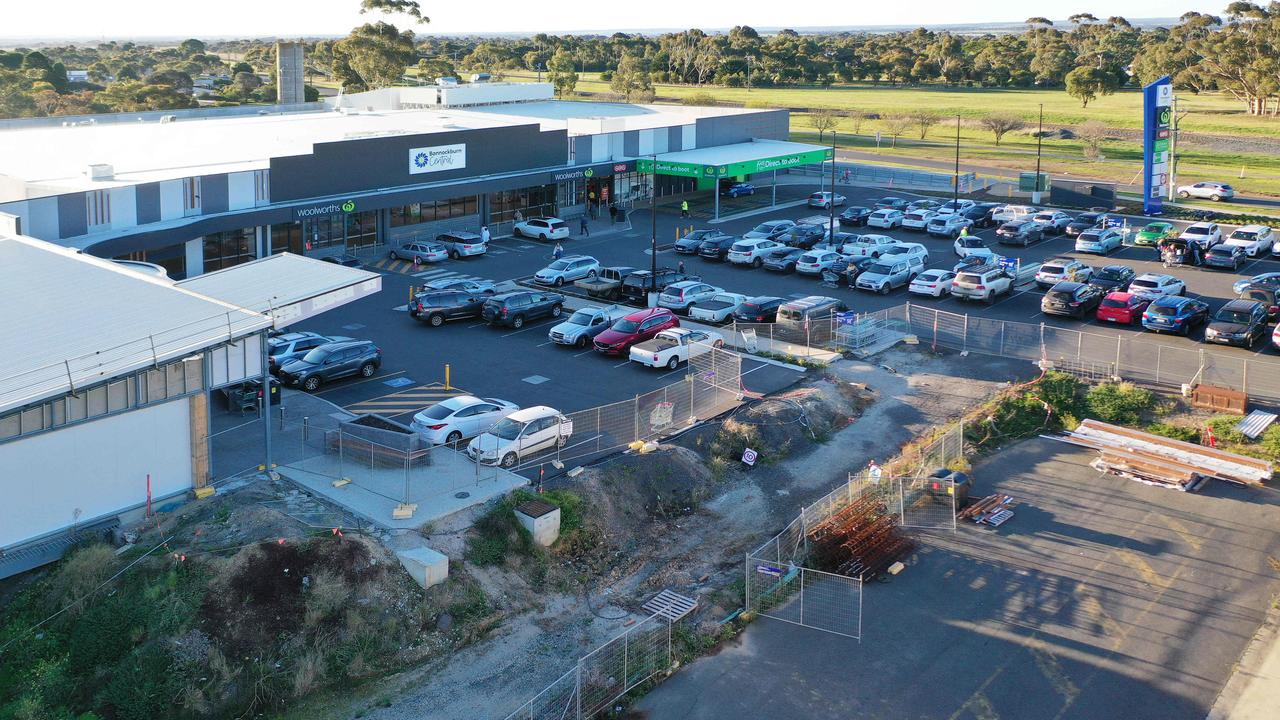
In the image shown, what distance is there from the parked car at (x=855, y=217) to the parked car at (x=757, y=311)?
21372 mm

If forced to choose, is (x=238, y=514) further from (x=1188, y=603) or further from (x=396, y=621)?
(x=1188, y=603)

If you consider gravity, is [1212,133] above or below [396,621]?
above

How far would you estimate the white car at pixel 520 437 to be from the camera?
25.3 metres

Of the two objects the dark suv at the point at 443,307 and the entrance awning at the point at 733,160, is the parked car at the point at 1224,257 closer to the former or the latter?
the entrance awning at the point at 733,160

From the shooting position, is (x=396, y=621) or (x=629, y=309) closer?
(x=396, y=621)

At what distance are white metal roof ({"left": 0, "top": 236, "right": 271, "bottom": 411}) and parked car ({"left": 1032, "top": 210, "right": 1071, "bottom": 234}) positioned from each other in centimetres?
4383

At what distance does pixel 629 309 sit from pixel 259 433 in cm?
1751

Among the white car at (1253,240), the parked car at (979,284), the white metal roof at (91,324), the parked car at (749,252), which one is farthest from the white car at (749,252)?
the white metal roof at (91,324)

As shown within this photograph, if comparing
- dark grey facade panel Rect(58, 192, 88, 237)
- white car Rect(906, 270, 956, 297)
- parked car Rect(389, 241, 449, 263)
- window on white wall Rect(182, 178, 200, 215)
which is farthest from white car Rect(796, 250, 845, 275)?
dark grey facade panel Rect(58, 192, 88, 237)

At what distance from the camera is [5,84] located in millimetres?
98938

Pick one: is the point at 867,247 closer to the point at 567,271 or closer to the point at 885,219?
the point at 885,219

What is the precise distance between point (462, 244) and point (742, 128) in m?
28.4

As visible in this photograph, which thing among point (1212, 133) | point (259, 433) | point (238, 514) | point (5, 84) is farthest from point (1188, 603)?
point (5, 84)

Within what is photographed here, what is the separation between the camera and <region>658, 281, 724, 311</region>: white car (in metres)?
40.5
